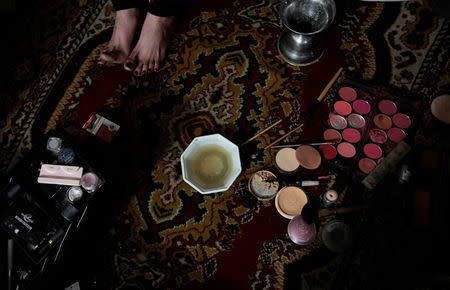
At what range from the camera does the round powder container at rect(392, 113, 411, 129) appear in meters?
1.37

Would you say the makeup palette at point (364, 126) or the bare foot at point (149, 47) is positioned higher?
the bare foot at point (149, 47)

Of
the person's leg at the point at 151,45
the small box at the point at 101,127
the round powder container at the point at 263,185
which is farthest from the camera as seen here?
the person's leg at the point at 151,45

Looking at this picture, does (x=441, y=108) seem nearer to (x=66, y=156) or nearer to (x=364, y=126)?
(x=364, y=126)

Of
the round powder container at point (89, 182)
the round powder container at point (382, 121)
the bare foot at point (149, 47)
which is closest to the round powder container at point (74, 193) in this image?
the round powder container at point (89, 182)

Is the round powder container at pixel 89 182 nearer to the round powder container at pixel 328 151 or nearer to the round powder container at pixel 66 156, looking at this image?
the round powder container at pixel 66 156

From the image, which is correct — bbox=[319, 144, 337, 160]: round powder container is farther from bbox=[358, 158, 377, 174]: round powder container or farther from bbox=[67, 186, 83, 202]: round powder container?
bbox=[67, 186, 83, 202]: round powder container

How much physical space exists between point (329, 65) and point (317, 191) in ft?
1.98

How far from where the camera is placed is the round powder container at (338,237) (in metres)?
1.30

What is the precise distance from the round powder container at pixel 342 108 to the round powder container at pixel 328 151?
0.16 m

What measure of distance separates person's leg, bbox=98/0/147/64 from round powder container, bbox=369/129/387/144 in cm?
117

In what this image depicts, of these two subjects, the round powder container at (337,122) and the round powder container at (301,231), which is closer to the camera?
the round powder container at (301,231)

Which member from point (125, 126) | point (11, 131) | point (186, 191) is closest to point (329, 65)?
point (186, 191)

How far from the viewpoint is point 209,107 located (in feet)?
5.06

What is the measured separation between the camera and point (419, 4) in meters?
1.64
